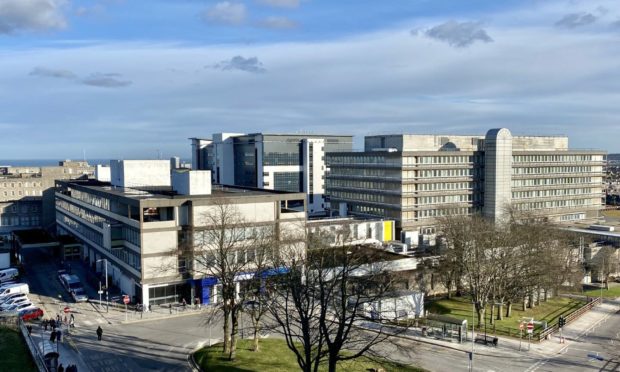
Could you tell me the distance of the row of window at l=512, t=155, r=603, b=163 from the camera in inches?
3939

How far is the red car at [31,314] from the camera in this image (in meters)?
53.1

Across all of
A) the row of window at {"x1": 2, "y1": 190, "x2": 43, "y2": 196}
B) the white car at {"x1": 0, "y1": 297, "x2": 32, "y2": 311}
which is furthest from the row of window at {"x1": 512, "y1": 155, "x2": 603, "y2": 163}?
the row of window at {"x1": 2, "y1": 190, "x2": 43, "y2": 196}

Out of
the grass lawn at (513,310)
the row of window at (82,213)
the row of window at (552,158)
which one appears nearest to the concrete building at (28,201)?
the row of window at (82,213)

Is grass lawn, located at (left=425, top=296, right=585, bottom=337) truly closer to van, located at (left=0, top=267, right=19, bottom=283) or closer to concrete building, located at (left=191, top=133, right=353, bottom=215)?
van, located at (left=0, top=267, right=19, bottom=283)

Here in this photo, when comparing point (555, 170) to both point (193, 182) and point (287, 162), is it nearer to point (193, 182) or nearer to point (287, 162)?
point (287, 162)

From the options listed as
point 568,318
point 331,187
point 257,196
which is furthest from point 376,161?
point 568,318

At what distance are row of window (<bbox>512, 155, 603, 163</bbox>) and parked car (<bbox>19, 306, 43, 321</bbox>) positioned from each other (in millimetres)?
79833

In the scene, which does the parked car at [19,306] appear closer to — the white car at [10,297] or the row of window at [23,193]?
the white car at [10,297]

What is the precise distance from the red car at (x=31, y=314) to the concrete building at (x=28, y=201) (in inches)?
2540

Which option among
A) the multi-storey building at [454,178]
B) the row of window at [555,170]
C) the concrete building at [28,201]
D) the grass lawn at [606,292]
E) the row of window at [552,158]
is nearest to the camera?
the grass lawn at [606,292]

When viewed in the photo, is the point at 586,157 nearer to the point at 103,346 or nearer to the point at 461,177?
the point at 461,177

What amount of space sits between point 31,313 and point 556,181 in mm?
93423

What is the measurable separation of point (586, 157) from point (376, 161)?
4909cm

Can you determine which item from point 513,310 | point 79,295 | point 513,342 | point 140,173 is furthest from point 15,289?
point 513,310
